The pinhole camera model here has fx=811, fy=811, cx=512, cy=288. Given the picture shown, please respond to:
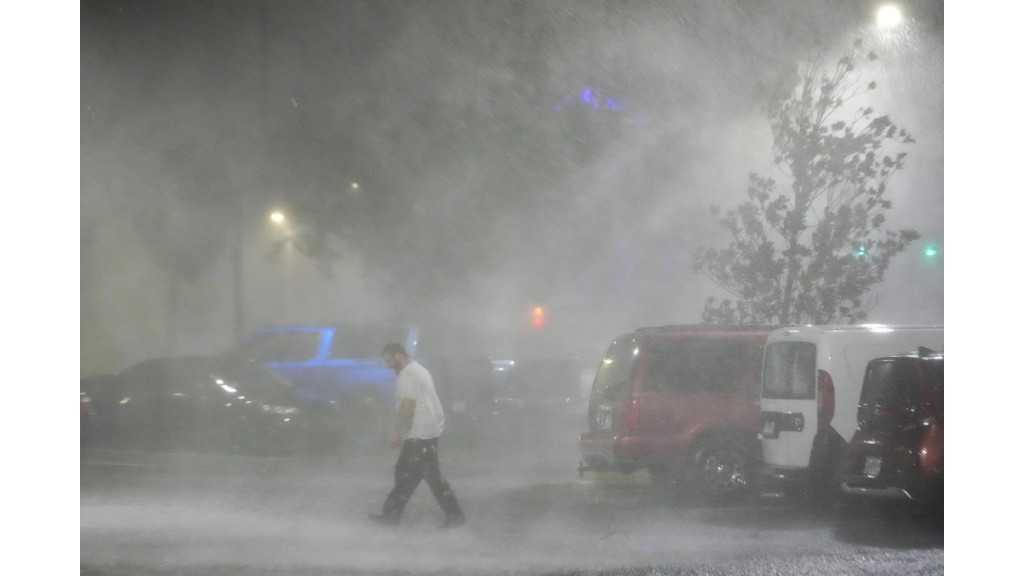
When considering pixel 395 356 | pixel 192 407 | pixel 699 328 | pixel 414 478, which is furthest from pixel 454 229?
pixel 192 407

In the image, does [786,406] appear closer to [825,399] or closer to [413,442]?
[825,399]

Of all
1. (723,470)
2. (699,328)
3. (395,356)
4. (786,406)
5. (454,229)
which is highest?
(454,229)

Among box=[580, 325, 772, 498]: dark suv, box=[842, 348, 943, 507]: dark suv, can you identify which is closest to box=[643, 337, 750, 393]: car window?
box=[580, 325, 772, 498]: dark suv

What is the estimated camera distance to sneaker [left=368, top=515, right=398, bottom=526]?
13.6 feet

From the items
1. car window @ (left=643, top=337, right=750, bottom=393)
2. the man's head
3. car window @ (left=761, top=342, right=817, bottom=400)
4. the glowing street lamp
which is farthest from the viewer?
the glowing street lamp

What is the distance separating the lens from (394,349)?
4172 mm

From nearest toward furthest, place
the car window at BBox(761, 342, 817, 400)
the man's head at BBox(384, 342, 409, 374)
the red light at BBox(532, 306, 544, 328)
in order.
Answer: the man's head at BBox(384, 342, 409, 374), the red light at BBox(532, 306, 544, 328), the car window at BBox(761, 342, 817, 400)

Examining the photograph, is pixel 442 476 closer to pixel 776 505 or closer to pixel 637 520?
pixel 637 520

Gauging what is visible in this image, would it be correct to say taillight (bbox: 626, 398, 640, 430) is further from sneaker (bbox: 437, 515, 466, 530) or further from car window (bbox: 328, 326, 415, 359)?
car window (bbox: 328, 326, 415, 359)

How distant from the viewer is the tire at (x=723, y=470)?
4508 mm

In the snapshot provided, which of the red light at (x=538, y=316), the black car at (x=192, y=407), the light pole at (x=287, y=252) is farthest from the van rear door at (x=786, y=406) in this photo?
the light pole at (x=287, y=252)

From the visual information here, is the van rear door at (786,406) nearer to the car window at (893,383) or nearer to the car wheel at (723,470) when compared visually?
the car wheel at (723,470)

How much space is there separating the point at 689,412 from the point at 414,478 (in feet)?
5.09

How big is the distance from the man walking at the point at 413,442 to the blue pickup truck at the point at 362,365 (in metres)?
0.13
